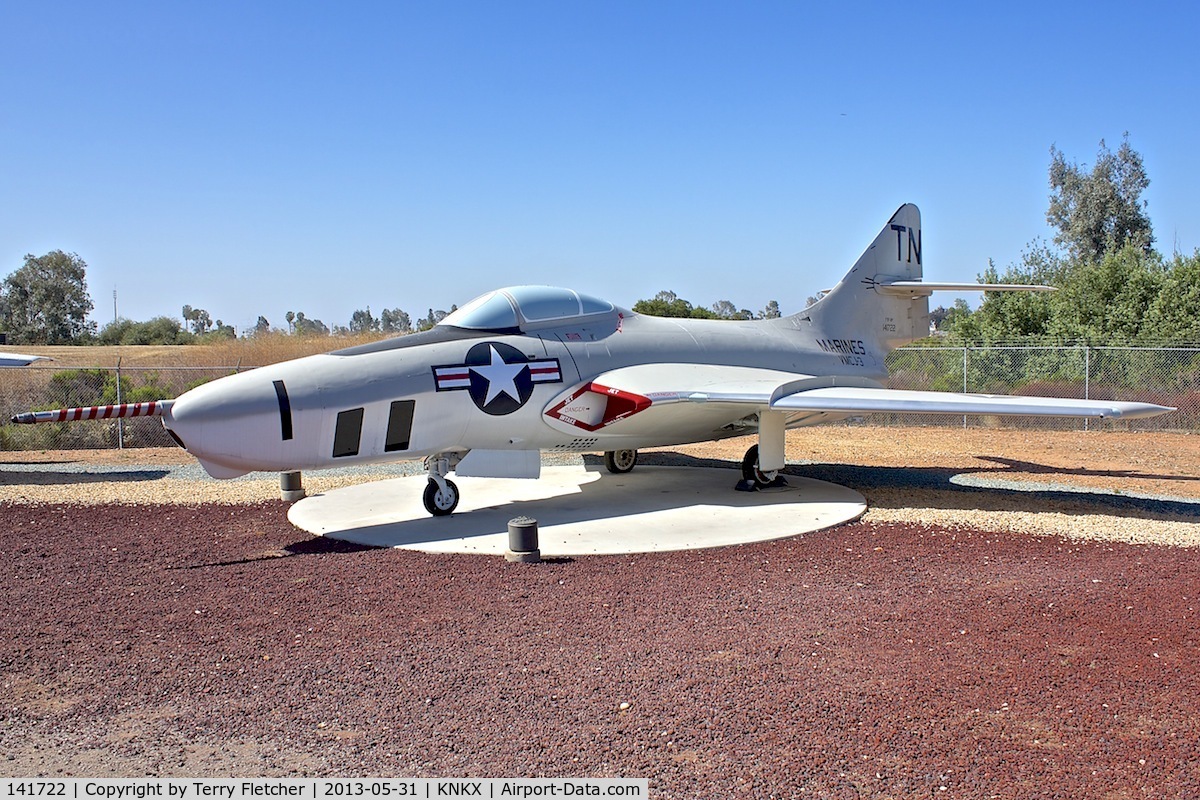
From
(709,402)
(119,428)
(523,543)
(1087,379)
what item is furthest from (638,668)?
(1087,379)

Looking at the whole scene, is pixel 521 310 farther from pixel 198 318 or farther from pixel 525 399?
pixel 198 318

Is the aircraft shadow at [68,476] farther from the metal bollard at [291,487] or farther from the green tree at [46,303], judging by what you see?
the green tree at [46,303]

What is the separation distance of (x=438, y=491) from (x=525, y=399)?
166 cm

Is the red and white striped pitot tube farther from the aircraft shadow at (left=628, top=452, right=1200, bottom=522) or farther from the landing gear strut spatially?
the aircraft shadow at (left=628, top=452, right=1200, bottom=522)

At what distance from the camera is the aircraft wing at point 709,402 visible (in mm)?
10969

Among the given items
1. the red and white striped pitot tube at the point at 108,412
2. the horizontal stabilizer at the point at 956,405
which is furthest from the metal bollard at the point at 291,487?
the horizontal stabilizer at the point at 956,405

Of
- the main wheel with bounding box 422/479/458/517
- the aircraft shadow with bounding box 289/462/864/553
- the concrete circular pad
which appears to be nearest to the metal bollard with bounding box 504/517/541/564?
the concrete circular pad

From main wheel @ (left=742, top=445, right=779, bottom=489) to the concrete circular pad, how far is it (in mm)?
164

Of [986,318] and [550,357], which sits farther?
[986,318]

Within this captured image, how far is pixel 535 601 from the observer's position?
25.1ft

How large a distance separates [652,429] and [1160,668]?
7.36 metres

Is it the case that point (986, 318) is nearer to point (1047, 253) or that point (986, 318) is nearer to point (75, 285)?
point (1047, 253)

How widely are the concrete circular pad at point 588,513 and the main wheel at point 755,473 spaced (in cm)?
16

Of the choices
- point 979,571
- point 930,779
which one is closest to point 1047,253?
point 979,571
